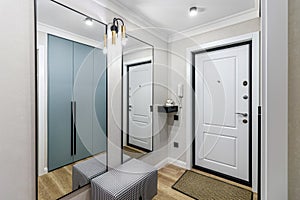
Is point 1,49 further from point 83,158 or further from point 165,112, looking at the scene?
point 165,112

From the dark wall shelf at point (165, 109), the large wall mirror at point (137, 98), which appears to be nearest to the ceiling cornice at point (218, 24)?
the large wall mirror at point (137, 98)

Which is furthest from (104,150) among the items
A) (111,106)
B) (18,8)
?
(18,8)

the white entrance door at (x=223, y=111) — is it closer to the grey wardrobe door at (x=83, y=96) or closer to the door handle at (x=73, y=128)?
the grey wardrobe door at (x=83, y=96)

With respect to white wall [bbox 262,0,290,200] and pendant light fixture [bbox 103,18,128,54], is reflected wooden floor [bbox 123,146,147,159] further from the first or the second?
white wall [bbox 262,0,290,200]

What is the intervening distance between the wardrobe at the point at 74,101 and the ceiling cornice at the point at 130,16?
1.66 feet

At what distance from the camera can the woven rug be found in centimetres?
178

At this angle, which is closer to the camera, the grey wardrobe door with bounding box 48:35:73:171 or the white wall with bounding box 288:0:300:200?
the white wall with bounding box 288:0:300:200

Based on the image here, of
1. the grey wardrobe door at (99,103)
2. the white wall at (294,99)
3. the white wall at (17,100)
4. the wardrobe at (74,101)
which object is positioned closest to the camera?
the white wall at (294,99)

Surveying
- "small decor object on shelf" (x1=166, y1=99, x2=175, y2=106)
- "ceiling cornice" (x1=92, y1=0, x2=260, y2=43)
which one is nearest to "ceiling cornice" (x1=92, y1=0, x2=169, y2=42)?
"ceiling cornice" (x1=92, y1=0, x2=260, y2=43)

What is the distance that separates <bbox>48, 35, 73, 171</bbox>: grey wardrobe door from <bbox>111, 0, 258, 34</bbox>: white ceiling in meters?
0.85

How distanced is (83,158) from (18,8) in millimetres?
1264

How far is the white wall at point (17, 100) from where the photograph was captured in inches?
36.8

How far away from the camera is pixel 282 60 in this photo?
0.41 metres

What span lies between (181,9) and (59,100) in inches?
65.9
